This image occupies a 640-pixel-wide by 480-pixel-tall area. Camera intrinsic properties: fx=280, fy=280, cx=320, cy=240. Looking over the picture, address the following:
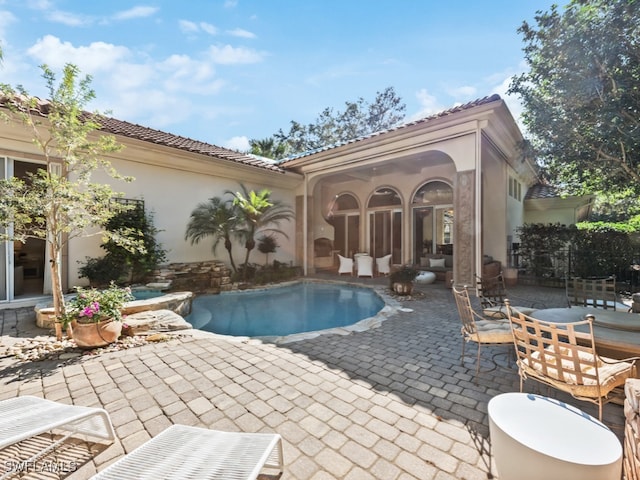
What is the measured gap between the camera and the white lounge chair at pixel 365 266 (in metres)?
11.7

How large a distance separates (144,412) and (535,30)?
9814 millimetres

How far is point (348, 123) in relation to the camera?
24438 mm

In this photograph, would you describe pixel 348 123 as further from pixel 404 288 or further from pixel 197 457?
pixel 197 457

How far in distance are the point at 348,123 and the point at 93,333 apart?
79.0 ft

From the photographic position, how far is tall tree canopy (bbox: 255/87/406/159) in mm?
23484

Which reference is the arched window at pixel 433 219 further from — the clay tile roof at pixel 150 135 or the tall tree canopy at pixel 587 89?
the clay tile roof at pixel 150 135

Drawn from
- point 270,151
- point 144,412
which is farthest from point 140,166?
point 270,151

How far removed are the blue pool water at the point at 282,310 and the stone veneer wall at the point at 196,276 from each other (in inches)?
28.0

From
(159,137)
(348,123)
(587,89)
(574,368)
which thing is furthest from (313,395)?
(348,123)

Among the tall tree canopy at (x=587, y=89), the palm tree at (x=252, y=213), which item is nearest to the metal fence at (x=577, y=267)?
the tall tree canopy at (x=587, y=89)

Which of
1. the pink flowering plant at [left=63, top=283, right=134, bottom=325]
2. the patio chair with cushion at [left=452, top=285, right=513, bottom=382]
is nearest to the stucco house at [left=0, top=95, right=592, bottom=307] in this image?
the pink flowering plant at [left=63, top=283, right=134, bottom=325]

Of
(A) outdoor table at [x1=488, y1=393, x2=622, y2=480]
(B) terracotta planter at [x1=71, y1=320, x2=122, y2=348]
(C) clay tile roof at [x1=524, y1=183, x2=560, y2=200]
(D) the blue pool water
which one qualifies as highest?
(C) clay tile roof at [x1=524, y1=183, x2=560, y2=200]

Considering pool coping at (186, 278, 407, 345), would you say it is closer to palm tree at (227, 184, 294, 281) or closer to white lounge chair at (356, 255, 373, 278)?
white lounge chair at (356, 255, 373, 278)

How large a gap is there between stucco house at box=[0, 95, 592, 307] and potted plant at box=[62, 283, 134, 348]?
4032 millimetres
